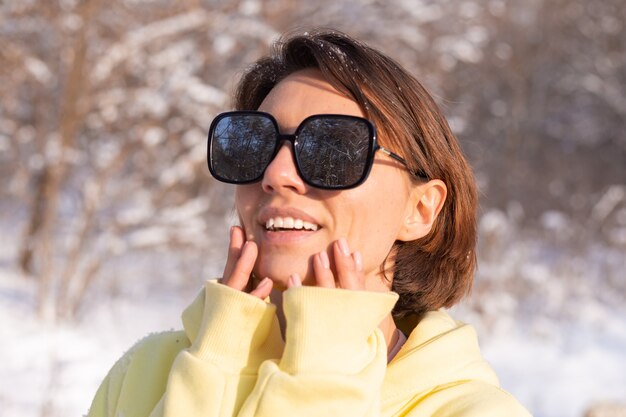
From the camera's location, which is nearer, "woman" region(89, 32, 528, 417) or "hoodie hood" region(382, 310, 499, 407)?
"woman" region(89, 32, 528, 417)

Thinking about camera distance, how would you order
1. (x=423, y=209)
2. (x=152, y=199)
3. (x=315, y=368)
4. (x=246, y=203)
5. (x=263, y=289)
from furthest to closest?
(x=152, y=199), (x=423, y=209), (x=246, y=203), (x=263, y=289), (x=315, y=368)

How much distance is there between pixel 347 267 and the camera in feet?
4.58

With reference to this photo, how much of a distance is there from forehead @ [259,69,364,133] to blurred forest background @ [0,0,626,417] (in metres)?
4.29

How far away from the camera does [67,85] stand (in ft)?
23.3

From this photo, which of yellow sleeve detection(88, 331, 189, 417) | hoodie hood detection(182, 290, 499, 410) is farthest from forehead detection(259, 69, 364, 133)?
yellow sleeve detection(88, 331, 189, 417)

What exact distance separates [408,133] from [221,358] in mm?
557

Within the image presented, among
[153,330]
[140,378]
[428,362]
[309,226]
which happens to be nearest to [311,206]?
[309,226]

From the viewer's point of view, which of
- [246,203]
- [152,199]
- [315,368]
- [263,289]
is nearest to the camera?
[315,368]

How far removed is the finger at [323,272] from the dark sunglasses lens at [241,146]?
0.70 feet

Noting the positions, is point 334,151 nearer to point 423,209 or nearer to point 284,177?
point 284,177

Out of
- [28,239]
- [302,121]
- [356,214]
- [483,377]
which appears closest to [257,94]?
[302,121]

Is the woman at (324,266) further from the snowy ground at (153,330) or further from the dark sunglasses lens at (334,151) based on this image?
the snowy ground at (153,330)

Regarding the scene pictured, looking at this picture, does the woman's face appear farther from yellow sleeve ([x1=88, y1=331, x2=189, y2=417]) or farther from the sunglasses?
yellow sleeve ([x1=88, y1=331, x2=189, y2=417])

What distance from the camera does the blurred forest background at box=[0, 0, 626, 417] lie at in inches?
271
